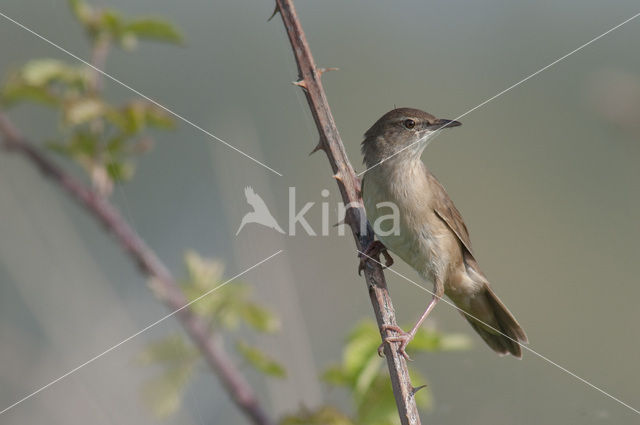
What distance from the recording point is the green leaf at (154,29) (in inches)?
103

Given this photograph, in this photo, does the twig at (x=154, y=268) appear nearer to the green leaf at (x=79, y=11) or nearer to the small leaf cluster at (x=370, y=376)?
the small leaf cluster at (x=370, y=376)

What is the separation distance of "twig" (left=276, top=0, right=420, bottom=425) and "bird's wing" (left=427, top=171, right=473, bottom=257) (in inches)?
50.1

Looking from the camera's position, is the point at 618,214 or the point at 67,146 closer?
the point at 67,146

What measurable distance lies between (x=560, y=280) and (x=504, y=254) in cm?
56

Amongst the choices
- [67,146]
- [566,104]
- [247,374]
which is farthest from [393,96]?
[67,146]

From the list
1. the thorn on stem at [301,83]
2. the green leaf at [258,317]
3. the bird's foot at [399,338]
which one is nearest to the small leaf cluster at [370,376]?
the bird's foot at [399,338]

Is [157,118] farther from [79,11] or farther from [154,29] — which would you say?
[79,11]

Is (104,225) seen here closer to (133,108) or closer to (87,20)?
(133,108)

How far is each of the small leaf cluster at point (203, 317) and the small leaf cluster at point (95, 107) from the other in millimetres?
458

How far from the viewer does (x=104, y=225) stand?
2.31 m

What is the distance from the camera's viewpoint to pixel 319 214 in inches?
154

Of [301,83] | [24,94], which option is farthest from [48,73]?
[301,83]

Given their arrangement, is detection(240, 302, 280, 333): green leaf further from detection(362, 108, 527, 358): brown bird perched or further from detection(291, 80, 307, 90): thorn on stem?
detection(362, 108, 527, 358): brown bird perched

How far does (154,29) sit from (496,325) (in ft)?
8.12
